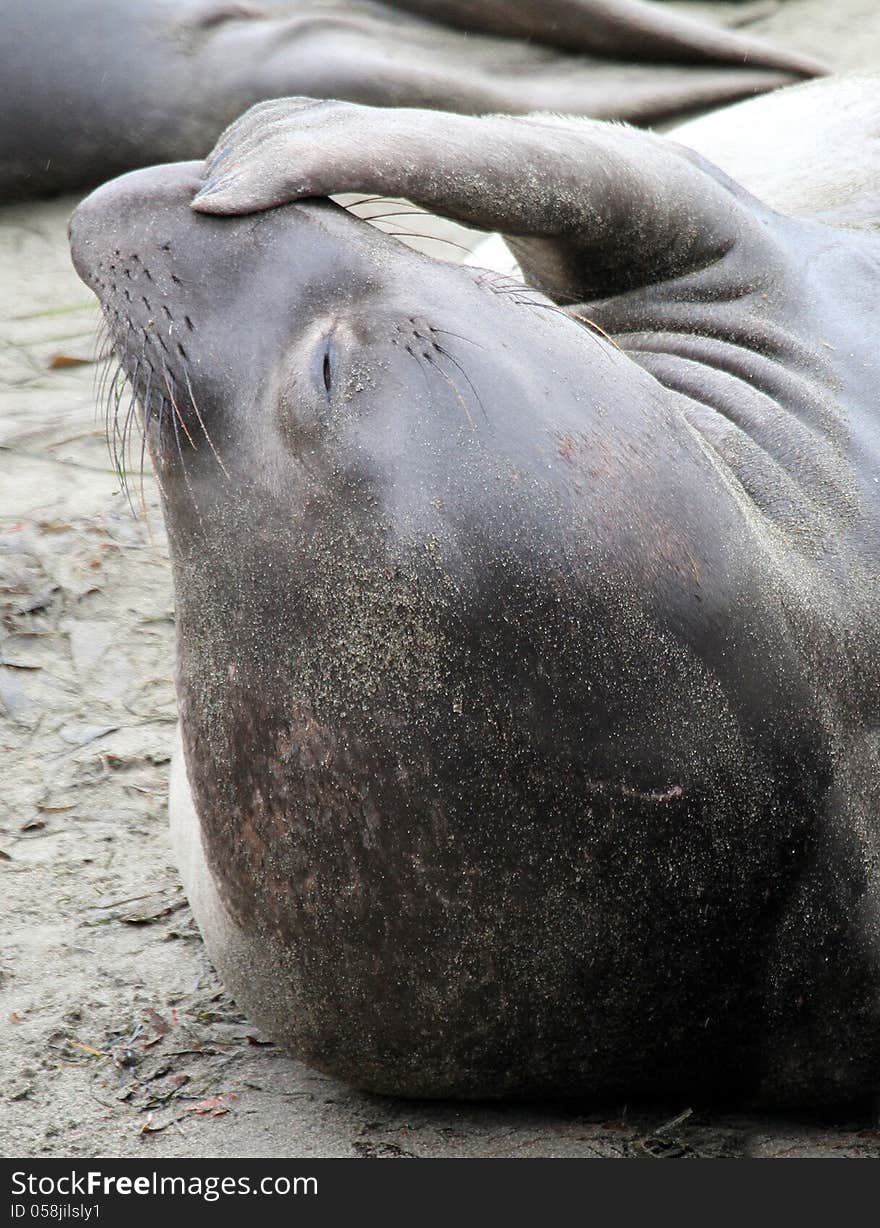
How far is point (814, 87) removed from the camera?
5172 mm

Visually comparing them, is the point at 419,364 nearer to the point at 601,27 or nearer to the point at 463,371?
the point at 463,371

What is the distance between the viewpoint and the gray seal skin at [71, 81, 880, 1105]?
2600 mm

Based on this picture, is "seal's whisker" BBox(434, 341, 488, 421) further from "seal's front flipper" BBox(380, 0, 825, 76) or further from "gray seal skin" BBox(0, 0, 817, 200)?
"seal's front flipper" BBox(380, 0, 825, 76)

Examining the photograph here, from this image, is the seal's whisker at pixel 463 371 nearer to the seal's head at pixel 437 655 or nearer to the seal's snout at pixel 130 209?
the seal's head at pixel 437 655

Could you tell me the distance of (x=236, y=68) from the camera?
664 centimetres

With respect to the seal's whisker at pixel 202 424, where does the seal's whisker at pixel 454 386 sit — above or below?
above

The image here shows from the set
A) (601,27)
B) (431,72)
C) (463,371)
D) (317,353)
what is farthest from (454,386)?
(601,27)

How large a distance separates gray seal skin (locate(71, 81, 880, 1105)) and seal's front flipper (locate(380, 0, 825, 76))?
13.0ft

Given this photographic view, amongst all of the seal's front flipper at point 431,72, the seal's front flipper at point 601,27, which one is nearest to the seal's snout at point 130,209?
the seal's front flipper at point 431,72

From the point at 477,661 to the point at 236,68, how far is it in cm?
467

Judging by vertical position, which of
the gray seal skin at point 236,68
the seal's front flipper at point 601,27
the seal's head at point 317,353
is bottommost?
the gray seal skin at point 236,68

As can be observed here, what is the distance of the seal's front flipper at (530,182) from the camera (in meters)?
2.92

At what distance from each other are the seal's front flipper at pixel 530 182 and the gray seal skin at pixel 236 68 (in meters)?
2.96
